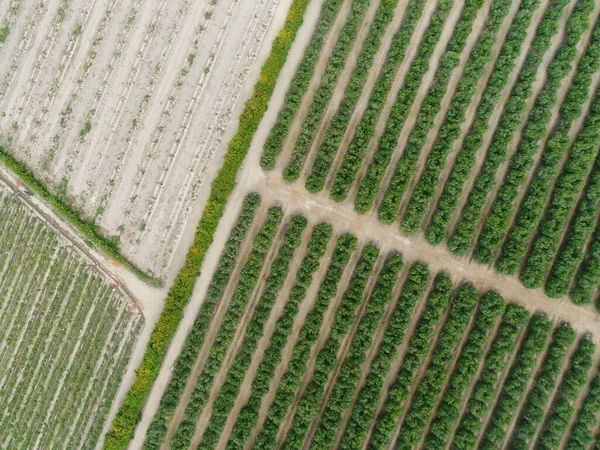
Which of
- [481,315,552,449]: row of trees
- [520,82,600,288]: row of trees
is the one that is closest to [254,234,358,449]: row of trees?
[520,82,600,288]: row of trees

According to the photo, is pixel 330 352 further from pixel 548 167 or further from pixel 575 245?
pixel 548 167

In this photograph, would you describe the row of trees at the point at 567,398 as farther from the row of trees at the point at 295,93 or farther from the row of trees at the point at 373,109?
the row of trees at the point at 295,93

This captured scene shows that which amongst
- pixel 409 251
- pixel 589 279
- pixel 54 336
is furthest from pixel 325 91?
pixel 54 336

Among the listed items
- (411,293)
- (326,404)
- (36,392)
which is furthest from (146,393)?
(411,293)

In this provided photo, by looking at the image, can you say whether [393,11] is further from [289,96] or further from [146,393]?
[146,393]

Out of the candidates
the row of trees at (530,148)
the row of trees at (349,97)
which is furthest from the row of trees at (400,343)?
the row of trees at (349,97)

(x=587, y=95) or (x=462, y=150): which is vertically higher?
(x=587, y=95)
